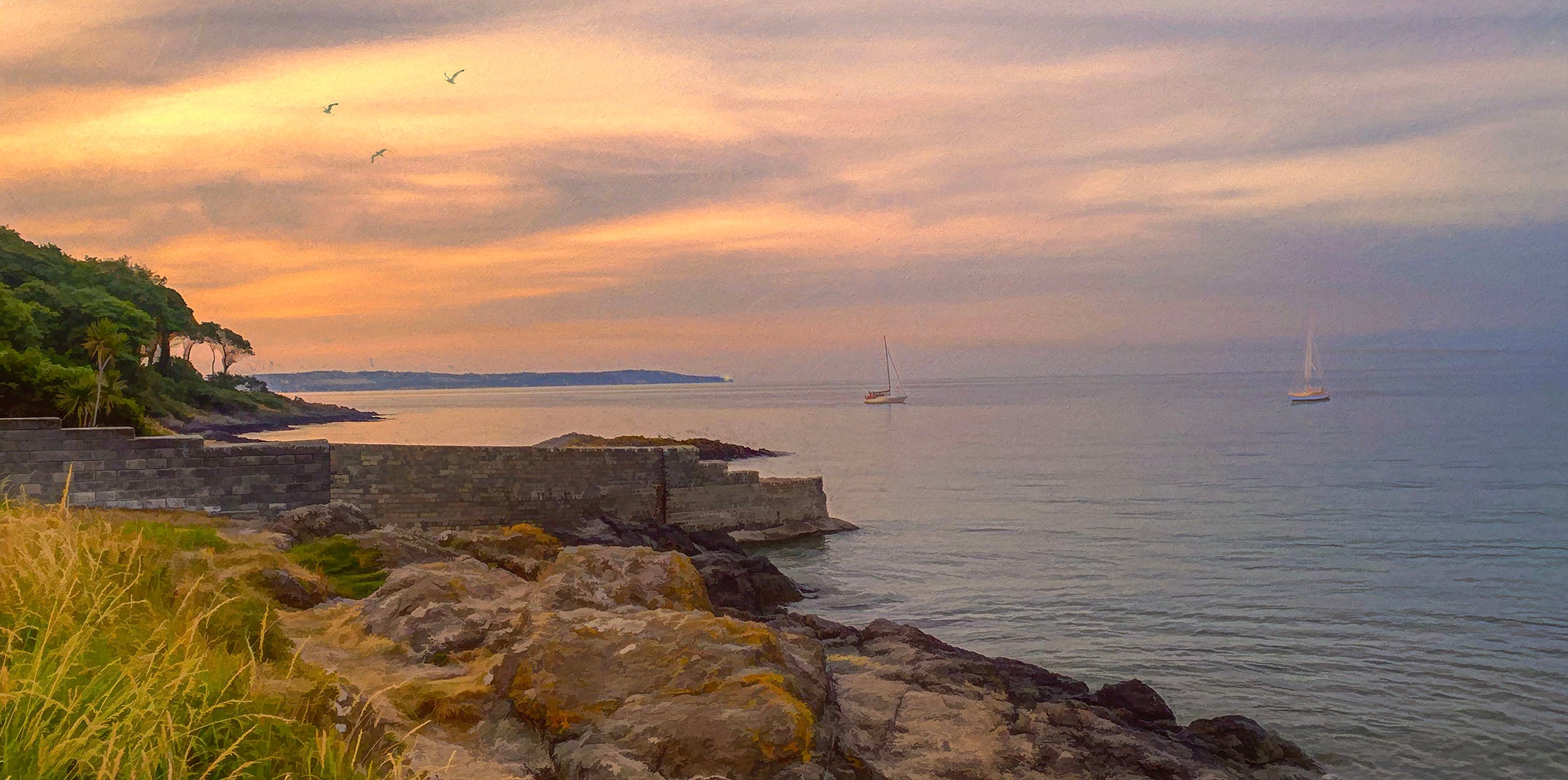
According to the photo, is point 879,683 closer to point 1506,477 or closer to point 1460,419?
point 1506,477

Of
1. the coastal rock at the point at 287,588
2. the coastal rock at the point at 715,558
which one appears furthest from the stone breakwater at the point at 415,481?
the coastal rock at the point at 287,588

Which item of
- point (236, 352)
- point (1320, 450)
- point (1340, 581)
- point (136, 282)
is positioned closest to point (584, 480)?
point (1340, 581)

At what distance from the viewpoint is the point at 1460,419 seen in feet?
266

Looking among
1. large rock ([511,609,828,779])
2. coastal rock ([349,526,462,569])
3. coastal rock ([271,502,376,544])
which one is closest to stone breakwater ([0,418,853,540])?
coastal rock ([271,502,376,544])

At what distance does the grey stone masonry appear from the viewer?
16.0 metres

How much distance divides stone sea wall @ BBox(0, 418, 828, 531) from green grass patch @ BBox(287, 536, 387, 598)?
15.3ft

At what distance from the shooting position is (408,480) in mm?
20797

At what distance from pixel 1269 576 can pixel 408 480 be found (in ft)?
58.1

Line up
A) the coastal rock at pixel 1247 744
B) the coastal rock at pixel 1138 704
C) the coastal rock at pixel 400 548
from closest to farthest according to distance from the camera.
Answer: the coastal rock at pixel 1247 744, the coastal rock at pixel 1138 704, the coastal rock at pixel 400 548

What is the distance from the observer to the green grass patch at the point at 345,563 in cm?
1072

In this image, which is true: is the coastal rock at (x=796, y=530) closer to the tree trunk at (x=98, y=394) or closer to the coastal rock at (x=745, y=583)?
the coastal rock at (x=745, y=583)

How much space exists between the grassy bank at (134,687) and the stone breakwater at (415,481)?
8.87 metres

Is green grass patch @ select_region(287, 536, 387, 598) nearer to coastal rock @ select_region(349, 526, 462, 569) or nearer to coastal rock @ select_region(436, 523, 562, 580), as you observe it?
coastal rock @ select_region(349, 526, 462, 569)

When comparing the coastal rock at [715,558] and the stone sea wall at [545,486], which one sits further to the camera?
the stone sea wall at [545,486]
